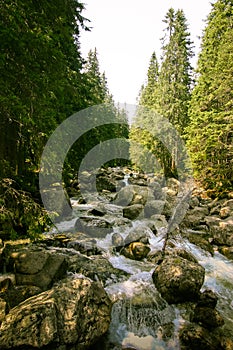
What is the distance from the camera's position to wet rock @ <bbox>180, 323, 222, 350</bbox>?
14.1ft

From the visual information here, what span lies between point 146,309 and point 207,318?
135 centimetres

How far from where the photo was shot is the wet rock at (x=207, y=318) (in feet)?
16.0

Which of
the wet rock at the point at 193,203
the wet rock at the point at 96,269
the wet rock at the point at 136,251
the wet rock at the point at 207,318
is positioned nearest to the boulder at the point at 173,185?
the wet rock at the point at 193,203

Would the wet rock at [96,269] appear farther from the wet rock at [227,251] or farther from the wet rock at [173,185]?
the wet rock at [173,185]

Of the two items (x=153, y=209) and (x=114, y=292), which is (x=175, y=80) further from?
(x=114, y=292)

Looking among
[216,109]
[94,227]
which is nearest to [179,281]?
[94,227]

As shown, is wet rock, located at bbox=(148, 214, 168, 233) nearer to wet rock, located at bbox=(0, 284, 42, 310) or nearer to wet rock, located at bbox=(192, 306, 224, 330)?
wet rock, located at bbox=(192, 306, 224, 330)

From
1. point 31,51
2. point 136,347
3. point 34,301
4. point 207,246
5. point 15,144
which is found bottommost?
point 136,347

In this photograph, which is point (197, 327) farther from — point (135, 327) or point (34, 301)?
point (34, 301)

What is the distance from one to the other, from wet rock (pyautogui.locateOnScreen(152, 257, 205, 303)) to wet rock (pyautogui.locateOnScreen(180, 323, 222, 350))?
957 mm

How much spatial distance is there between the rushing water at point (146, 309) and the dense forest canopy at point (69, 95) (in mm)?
2702

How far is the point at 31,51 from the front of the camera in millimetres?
5137

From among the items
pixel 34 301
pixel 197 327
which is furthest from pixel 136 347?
pixel 34 301

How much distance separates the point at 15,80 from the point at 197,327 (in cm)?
661
